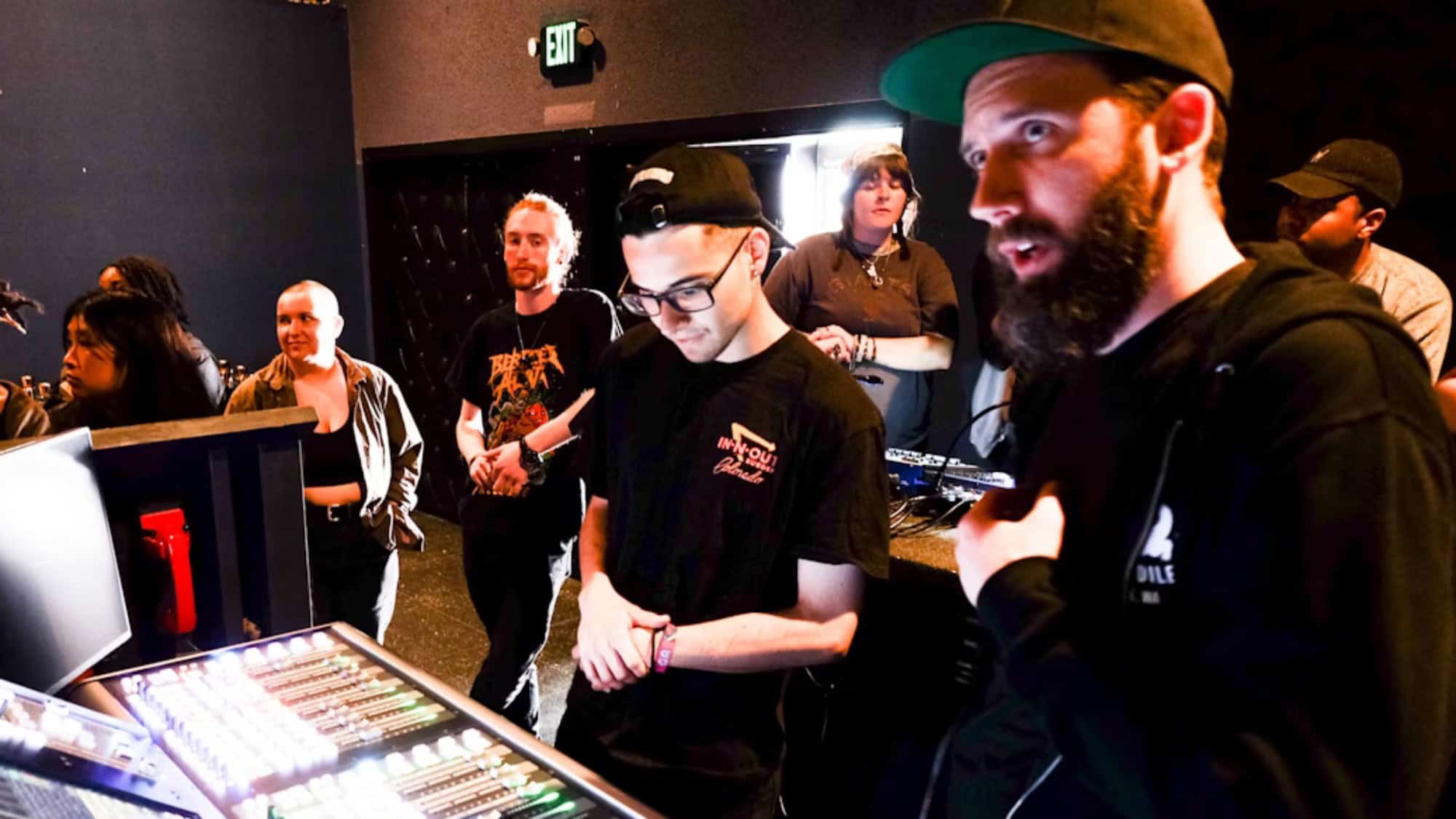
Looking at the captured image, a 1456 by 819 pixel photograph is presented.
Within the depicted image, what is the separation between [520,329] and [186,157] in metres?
3.60

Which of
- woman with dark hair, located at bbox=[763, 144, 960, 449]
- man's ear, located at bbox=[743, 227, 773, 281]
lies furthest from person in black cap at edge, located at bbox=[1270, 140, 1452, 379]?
man's ear, located at bbox=[743, 227, 773, 281]

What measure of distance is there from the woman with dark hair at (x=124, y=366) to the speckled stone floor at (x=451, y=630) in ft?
3.40

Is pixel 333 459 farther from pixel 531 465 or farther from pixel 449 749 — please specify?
pixel 449 749

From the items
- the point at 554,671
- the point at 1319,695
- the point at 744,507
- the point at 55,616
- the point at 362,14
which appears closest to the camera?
the point at 1319,695

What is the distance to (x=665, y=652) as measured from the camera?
133 centimetres

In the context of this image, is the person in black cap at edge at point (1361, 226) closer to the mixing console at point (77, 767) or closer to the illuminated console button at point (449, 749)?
the illuminated console button at point (449, 749)

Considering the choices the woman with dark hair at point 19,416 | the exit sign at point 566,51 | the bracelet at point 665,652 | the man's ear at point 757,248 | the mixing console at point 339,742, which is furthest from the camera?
the exit sign at point 566,51

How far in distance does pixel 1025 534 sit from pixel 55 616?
1.26 meters

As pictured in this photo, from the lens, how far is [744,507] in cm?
139

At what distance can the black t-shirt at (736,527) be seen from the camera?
1356mm

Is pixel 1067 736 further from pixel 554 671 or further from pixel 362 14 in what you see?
pixel 362 14

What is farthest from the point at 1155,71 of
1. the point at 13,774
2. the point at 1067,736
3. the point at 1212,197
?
the point at 13,774

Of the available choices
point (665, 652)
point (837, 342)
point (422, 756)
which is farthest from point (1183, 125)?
point (837, 342)

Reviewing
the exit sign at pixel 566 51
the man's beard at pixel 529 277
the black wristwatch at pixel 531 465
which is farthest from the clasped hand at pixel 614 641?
the exit sign at pixel 566 51
